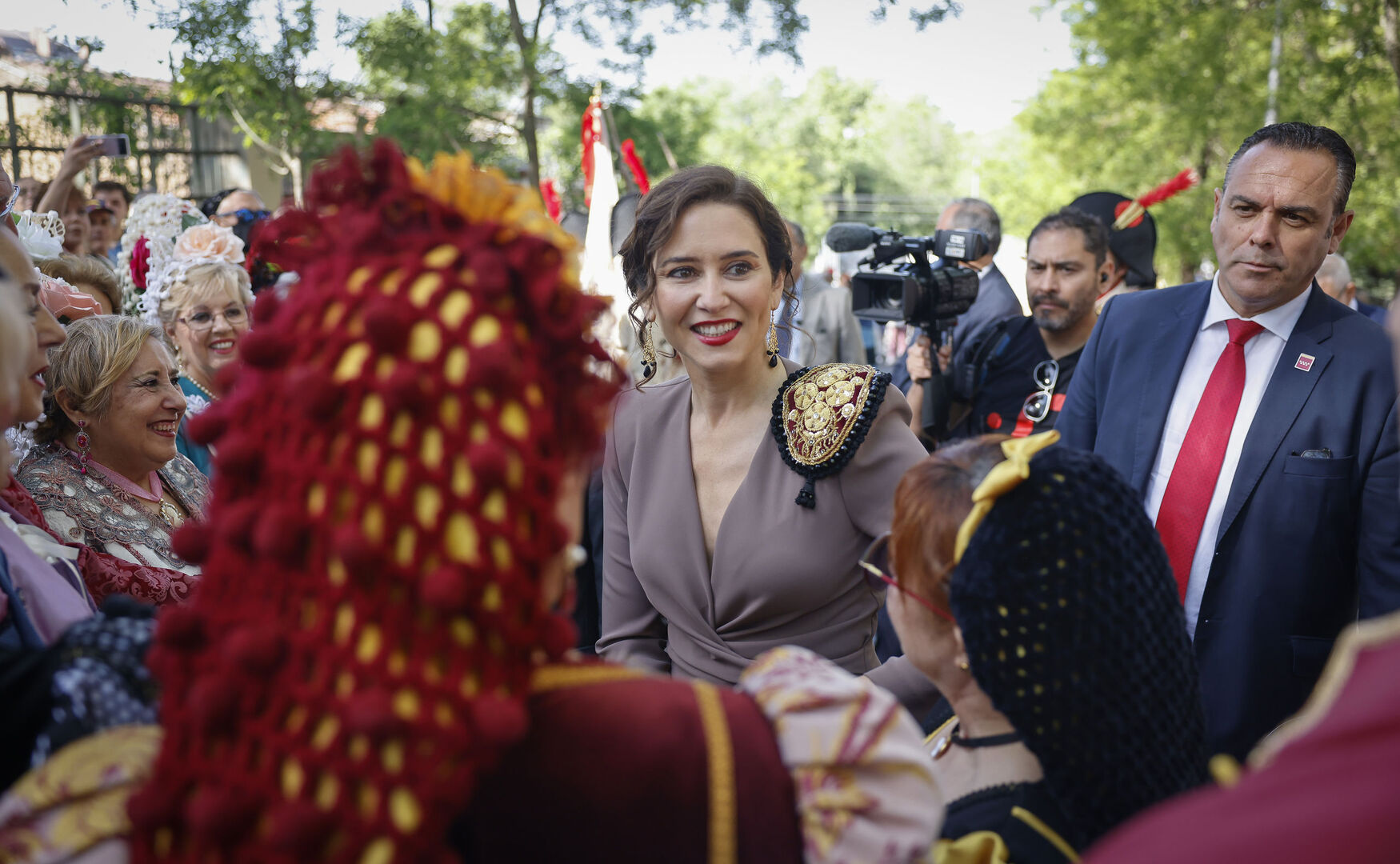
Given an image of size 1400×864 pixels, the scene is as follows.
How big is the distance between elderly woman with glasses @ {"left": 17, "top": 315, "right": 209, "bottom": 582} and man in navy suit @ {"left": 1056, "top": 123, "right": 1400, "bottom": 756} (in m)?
2.86

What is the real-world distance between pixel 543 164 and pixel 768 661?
1600 cm

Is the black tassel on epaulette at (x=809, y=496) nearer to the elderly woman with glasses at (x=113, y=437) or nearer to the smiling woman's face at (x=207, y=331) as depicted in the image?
the elderly woman with glasses at (x=113, y=437)

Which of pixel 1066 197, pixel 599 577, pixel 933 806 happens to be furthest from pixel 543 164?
pixel 933 806

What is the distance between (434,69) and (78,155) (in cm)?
606

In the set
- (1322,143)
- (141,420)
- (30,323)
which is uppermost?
(1322,143)

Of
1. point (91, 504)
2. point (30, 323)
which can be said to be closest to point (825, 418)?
point (30, 323)

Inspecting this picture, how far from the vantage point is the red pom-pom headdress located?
0.86 m

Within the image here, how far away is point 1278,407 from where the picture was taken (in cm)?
263

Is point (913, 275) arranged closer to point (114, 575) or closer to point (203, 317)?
point (203, 317)

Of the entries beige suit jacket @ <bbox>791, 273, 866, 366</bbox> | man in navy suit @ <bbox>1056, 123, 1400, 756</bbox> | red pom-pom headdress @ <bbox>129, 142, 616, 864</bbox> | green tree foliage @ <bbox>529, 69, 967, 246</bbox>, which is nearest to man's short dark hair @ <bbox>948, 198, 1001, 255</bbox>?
beige suit jacket @ <bbox>791, 273, 866, 366</bbox>

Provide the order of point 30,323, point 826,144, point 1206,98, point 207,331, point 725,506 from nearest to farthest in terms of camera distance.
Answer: point 30,323 → point 725,506 → point 207,331 → point 1206,98 → point 826,144

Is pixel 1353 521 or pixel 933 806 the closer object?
pixel 933 806

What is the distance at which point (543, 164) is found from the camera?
642 inches

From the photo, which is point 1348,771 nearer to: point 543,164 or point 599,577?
point 599,577
